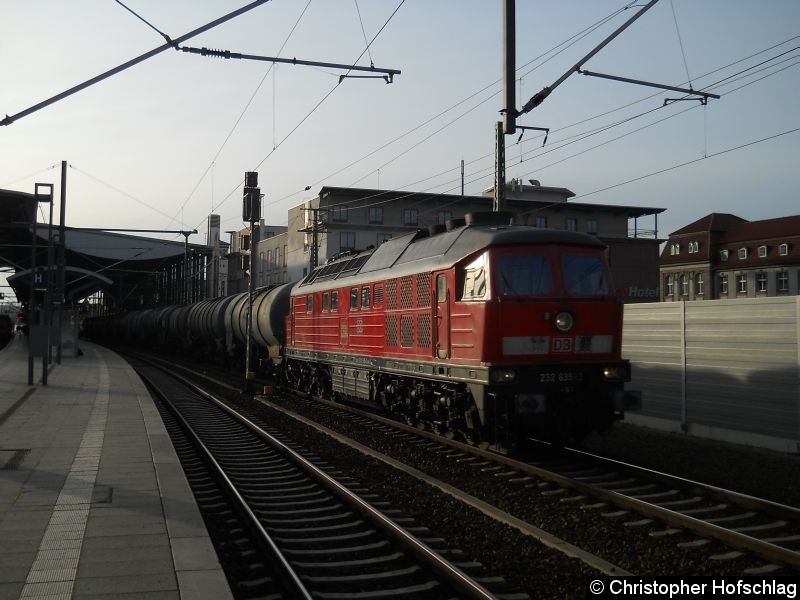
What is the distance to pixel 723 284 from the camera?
68.8 m

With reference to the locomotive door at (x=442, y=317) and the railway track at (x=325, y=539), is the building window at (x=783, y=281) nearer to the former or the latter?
the locomotive door at (x=442, y=317)

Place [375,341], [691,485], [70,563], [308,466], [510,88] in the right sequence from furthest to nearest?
1. [375,341]
2. [510,88]
3. [308,466]
4. [691,485]
5. [70,563]

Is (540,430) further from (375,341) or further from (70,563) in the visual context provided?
(70,563)

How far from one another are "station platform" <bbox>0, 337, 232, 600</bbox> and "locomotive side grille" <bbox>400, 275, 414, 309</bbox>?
4.73 m

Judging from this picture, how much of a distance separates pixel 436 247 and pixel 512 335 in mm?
2809

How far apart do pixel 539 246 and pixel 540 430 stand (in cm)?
284

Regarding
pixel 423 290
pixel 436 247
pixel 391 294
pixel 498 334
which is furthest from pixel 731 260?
pixel 498 334

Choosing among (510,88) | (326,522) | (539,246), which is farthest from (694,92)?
(326,522)

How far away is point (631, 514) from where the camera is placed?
821 centimetres

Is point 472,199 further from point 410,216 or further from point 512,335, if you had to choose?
point 512,335

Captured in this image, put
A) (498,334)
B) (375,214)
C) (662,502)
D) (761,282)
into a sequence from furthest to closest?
(375,214)
(761,282)
(498,334)
(662,502)

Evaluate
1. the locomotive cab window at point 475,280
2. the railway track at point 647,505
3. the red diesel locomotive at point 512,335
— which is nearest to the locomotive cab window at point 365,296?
the red diesel locomotive at point 512,335

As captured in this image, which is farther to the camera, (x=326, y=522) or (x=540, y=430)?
(x=540, y=430)

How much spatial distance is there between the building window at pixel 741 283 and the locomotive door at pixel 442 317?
6128 centimetres
